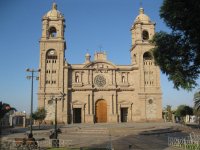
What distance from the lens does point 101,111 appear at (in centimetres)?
5466

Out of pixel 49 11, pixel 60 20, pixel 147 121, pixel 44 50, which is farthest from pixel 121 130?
pixel 49 11

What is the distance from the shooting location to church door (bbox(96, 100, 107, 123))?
5431cm

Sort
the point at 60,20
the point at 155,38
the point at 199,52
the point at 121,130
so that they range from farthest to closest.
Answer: the point at 60,20
the point at 121,130
the point at 155,38
the point at 199,52

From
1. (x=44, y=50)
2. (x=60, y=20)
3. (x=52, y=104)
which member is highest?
(x=60, y=20)

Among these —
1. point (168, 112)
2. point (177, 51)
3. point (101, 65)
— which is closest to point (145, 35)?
point (101, 65)

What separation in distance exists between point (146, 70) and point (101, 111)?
11216mm

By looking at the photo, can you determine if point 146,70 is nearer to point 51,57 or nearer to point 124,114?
point 124,114

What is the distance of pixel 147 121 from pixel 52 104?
16812mm

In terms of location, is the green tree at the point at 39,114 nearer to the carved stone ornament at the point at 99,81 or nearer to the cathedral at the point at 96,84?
the cathedral at the point at 96,84

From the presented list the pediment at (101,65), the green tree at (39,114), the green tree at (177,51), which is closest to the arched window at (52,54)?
the pediment at (101,65)

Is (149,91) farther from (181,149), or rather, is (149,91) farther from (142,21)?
(181,149)

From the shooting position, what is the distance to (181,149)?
19359mm

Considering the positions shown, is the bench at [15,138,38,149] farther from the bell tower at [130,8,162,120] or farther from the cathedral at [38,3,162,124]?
the bell tower at [130,8,162,120]

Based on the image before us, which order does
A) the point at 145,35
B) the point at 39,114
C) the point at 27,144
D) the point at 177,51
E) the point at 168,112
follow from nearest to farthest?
the point at 177,51 < the point at 27,144 < the point at 39,114 < the point at 145,35 < the point at 168,112
